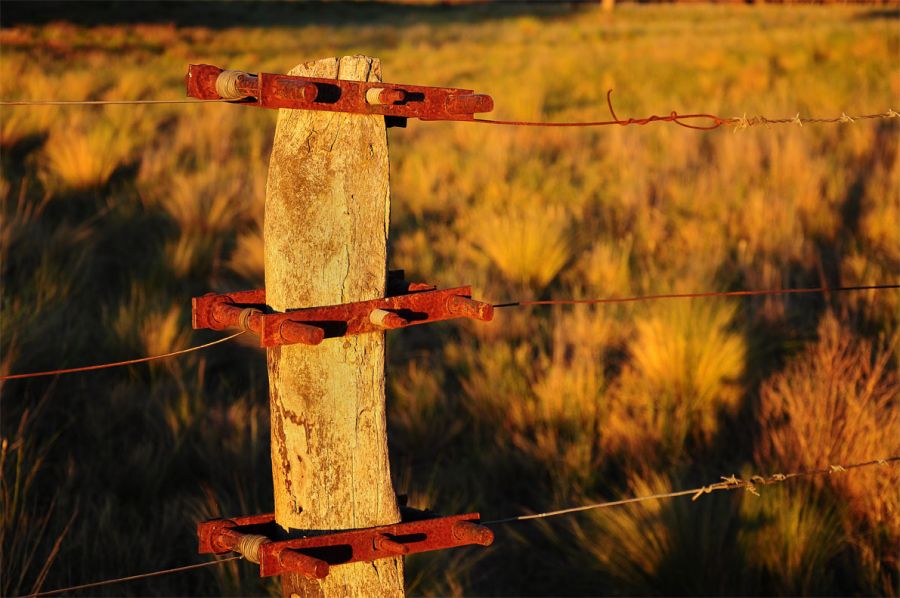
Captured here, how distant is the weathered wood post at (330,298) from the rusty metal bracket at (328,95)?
0.16ft

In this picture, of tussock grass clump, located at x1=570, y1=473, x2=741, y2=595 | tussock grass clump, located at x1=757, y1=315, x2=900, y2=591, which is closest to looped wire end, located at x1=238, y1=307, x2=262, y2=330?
tussock grass clump, located at x1=570, y1=473, x2=741, y2=595

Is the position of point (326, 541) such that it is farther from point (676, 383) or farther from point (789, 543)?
point (676, 383)

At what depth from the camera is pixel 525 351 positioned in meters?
5.16

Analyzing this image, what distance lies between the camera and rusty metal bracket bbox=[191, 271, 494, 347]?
1.91 meters

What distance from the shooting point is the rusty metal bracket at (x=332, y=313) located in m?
1.91

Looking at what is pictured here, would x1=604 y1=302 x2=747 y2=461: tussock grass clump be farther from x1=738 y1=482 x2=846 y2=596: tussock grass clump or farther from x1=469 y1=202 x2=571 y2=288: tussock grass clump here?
x1=469 y1=202 x2=571 y2=288: tussock grass clump

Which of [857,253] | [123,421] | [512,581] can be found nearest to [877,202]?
[857,253]

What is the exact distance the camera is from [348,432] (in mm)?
2076

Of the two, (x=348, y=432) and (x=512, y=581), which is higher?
(x=348, y=432)

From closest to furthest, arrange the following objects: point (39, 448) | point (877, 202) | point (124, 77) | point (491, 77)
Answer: point (39, 448)
point (877, 202)
point (124, 77)
point (491, 77)

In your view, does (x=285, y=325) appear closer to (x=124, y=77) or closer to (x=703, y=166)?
(x=703, y=166)

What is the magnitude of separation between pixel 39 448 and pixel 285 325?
9.70ft

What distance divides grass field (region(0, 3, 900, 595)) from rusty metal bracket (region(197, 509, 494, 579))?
40.5 inches

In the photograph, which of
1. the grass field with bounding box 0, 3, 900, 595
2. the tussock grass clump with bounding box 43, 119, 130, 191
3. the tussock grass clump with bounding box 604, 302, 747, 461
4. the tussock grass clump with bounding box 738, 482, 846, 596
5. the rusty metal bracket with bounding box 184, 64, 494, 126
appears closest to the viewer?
the rusty metal bracket with bounding box 184, 64, 494, 126
